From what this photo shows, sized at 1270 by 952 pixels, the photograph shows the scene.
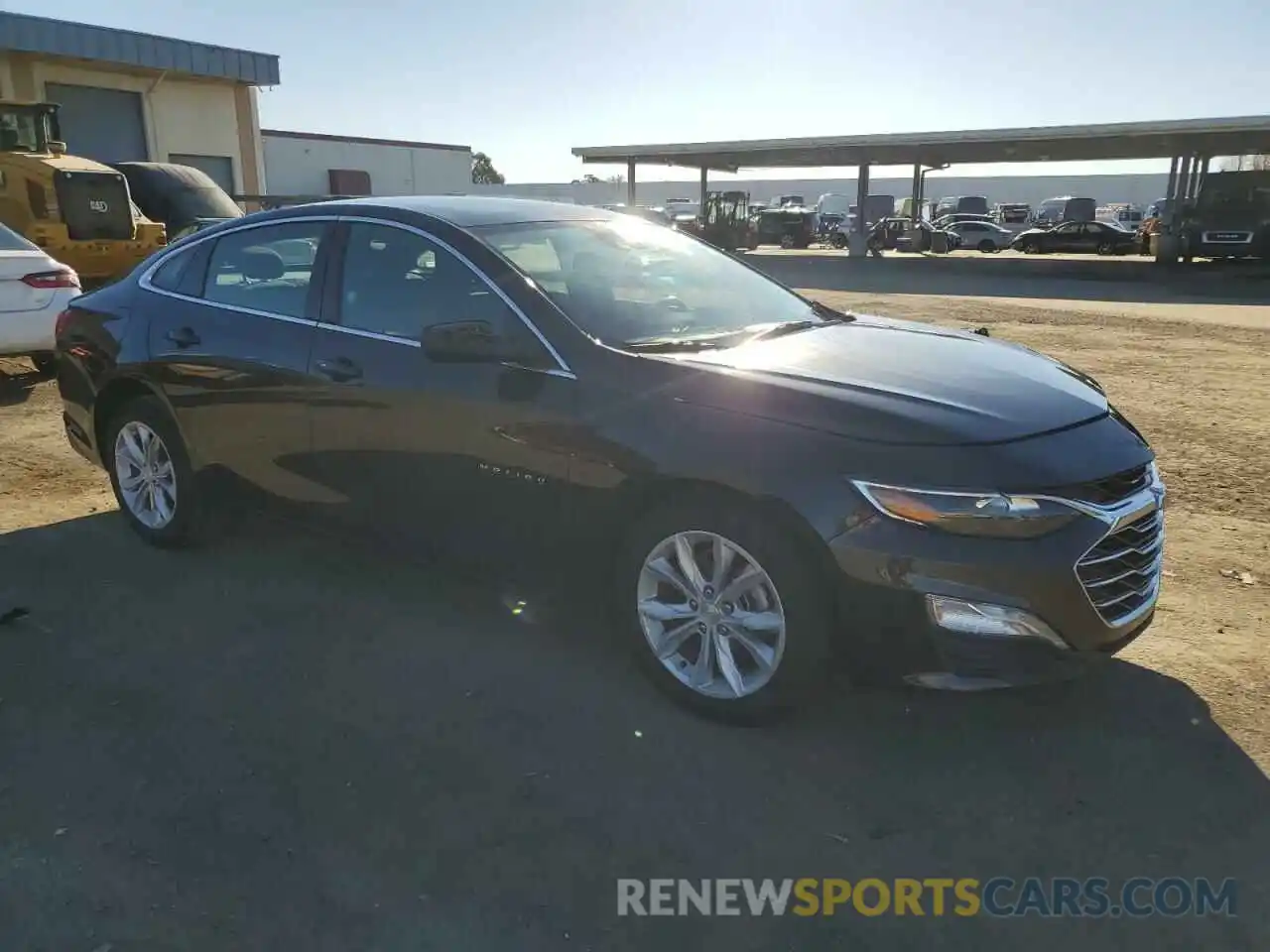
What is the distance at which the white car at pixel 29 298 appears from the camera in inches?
317

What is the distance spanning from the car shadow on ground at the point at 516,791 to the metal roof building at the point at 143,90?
25007 mm

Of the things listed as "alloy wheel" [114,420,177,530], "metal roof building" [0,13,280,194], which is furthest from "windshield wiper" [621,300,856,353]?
"metal roof building" [0,13,280,194]

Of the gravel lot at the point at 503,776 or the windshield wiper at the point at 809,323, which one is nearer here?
the gravel lot at the point at 503,776

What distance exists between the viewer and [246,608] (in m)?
4.25

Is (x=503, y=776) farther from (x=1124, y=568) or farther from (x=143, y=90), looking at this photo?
(x=143, y=90)

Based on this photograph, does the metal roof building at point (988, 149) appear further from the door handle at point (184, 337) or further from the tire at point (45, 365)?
the door handle at point (184, 337)

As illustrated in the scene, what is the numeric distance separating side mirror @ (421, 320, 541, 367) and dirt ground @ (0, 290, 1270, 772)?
2.61 meters

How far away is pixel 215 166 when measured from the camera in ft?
93.1

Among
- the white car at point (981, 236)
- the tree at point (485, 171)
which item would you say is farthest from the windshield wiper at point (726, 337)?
the tree at point (485, 171)

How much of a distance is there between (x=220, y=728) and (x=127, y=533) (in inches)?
92.5

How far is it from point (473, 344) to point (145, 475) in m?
2.47

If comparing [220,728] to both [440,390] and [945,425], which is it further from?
[945,425]

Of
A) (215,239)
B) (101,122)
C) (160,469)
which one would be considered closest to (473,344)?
(215,239)

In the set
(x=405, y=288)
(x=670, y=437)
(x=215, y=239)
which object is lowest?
(x=670, y=437)
